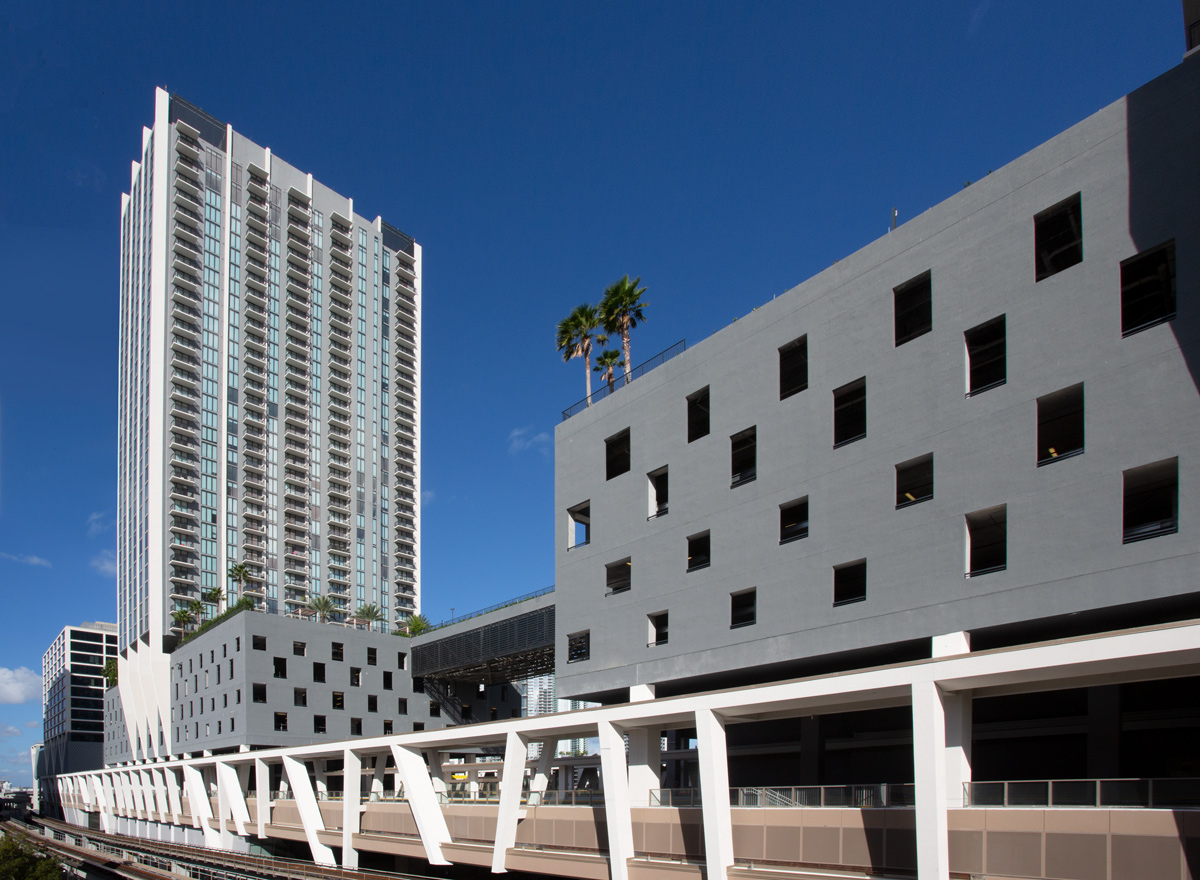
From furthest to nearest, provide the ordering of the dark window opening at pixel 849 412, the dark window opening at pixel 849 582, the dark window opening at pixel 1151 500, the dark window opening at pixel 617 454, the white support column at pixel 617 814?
the dark window opening at pixel 617 454 → the white support column at pixel 617 814 → the dark window opening at pixel 849 412 → the dark window opening at pixel 849 582 → the dark window opening at pixel 1151 500

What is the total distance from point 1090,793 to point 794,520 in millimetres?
11557

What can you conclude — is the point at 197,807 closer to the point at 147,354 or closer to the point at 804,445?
the point at 804,445

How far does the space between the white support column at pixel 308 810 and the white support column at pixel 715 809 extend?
28.3 meters

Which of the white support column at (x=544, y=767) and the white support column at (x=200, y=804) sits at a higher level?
the white support column at (x=544, y=767)

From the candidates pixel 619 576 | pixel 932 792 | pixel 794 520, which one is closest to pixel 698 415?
pixel 794 520

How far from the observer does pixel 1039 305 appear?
74.5 feet

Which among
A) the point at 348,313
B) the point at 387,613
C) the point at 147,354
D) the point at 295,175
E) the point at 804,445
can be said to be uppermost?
the point at 295,175

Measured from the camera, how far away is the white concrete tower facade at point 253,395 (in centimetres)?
12288

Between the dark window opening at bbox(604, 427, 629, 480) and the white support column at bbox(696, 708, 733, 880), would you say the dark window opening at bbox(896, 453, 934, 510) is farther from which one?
the dark window opening at bbox(604, 427, 629, 480)

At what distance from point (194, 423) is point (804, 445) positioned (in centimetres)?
11301

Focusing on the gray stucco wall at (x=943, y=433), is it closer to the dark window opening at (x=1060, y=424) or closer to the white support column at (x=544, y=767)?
the dark window opening at (x=1060, y=424)

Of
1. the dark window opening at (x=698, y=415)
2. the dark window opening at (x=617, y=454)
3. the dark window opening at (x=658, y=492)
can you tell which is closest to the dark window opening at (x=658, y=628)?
the dark window opening at (x=658, y=492)

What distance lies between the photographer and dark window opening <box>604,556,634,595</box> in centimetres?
3450

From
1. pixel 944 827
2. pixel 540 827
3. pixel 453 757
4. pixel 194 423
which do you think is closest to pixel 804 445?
pixel 944 827
